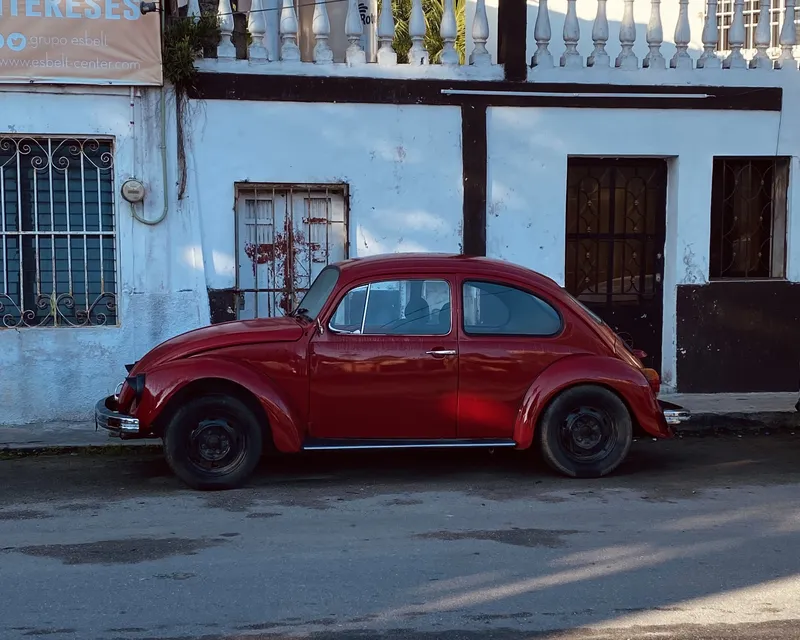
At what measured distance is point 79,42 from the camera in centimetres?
929

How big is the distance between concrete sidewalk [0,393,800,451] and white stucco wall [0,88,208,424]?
34 cm

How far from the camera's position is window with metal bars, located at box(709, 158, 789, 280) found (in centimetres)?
1108

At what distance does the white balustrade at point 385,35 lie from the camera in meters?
10.0

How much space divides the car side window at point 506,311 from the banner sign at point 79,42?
419 centimetres

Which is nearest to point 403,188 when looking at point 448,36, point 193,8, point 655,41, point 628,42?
point 448,36

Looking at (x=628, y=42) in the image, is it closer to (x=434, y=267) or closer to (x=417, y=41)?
(x=417, y=41)

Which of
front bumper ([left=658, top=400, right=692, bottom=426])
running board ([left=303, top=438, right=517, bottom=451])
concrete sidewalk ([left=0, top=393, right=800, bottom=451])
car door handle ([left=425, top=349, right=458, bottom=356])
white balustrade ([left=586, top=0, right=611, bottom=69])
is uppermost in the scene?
white balustrade ([left=586, top=0, right=611, bottom=69])

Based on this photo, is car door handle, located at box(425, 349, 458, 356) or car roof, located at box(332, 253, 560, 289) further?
car roof, located at box(332, 253, 560, 289)

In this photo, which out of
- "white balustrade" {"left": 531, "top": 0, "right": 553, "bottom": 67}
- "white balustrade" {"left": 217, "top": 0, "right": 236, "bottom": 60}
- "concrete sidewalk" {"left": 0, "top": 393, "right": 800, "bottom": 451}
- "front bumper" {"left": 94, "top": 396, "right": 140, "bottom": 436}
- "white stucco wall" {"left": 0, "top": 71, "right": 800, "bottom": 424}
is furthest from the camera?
"white balustrade" {"left": 531, "top": 0, "right": 553, "bottom": 67}

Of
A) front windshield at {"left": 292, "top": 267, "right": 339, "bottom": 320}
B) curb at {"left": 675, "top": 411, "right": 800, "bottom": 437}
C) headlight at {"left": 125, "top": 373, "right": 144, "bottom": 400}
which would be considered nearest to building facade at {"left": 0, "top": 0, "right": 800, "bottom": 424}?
curb at {"left": 675, "top": 411, "right": 800, "bottom": 437}

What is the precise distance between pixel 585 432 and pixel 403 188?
3921 millimetres

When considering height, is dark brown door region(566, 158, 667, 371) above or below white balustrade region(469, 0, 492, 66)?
below

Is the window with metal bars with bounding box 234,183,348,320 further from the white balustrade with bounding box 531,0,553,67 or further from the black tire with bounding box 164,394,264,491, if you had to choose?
the black tire with bounding box 164,394,264,491

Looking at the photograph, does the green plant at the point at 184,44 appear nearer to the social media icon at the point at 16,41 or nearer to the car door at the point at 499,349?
the social media icon at the point at 16,41
